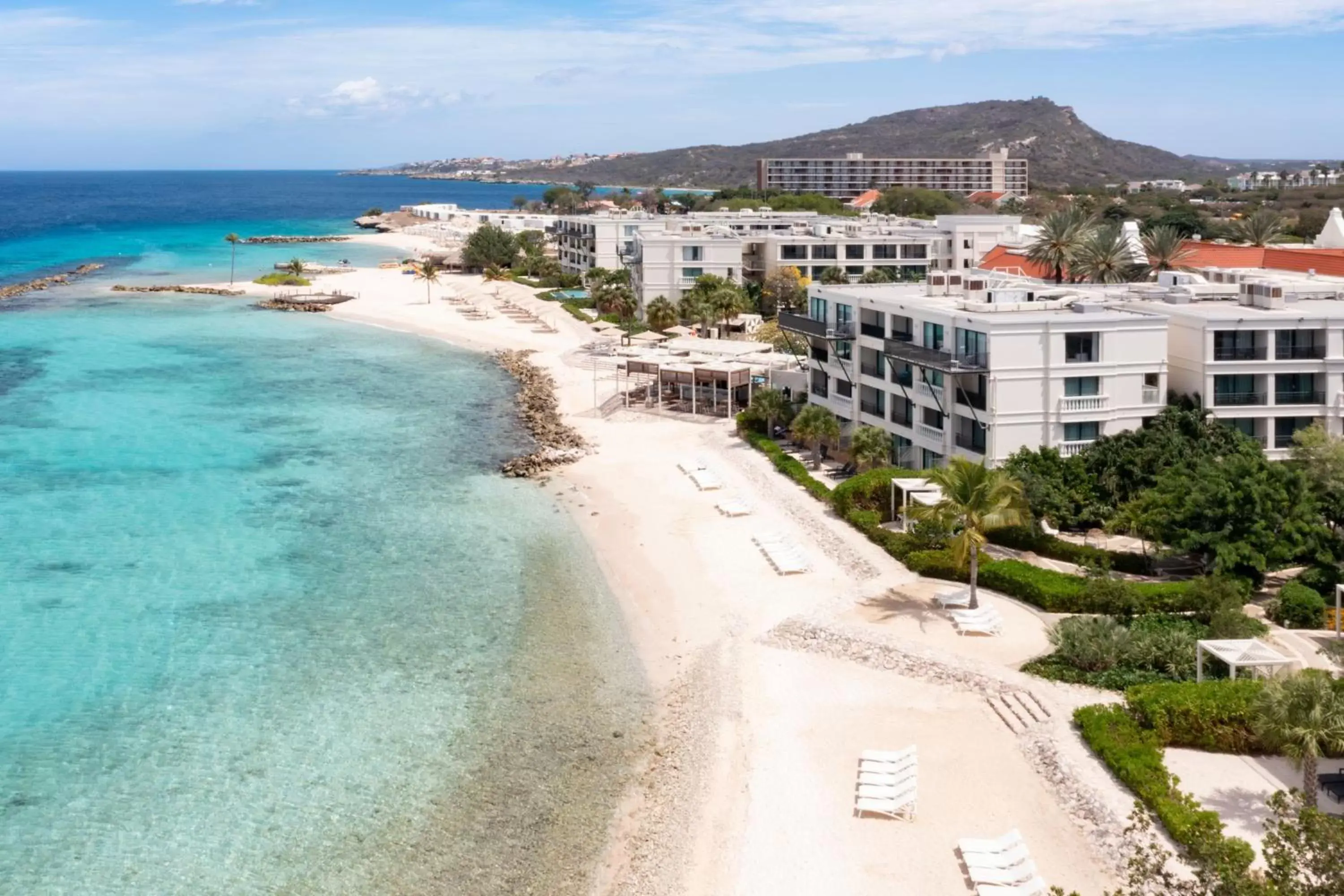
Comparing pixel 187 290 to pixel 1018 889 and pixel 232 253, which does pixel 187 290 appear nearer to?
pixel 232 253

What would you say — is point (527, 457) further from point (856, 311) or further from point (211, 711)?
point (211, 711)

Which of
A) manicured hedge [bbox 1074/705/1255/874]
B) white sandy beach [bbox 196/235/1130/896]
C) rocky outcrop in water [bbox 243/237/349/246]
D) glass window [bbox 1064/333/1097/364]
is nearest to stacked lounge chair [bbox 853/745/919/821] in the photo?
white sandy beach [bbox 196/235/1130/896]

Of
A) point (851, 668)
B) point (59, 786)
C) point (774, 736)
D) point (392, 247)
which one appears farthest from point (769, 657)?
point (392, 247)

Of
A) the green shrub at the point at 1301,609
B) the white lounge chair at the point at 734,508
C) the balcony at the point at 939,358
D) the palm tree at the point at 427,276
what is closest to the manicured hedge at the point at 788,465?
the white lounge chair at the point at 734,508

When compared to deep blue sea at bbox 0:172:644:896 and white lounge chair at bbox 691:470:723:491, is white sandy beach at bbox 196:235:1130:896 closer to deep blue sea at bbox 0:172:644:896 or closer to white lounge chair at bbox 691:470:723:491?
white lounge chair at bbox 691:470:723:491

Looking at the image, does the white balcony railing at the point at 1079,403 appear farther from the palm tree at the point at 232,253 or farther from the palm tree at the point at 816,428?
the palm tree at the point at 232,253
